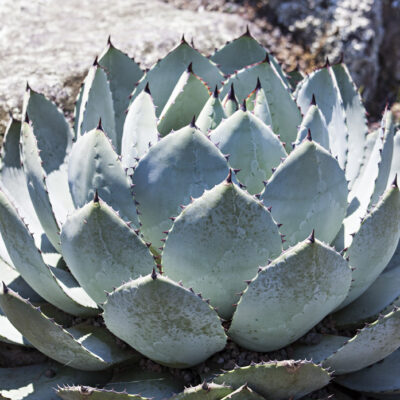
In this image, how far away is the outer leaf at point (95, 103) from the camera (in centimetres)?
206

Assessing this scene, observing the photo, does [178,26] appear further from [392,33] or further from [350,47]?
[392,33]

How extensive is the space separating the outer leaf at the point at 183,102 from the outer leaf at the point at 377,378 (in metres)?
0.98

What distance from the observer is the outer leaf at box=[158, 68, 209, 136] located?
1957 millimetres

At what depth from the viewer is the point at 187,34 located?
11.8 feet

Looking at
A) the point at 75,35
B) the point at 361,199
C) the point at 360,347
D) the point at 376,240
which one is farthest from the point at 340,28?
the point at 360,347

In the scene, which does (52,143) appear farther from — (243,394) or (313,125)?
(243,394)

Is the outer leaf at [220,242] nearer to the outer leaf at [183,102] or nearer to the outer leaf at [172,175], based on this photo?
the outer leaf at [172,175]

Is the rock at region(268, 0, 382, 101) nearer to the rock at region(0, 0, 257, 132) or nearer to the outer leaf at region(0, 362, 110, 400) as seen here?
the rock at region(0, 0, 257, 132)

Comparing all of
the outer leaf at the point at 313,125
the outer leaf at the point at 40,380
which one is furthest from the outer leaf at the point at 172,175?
the outer leaf at the point at 40,380

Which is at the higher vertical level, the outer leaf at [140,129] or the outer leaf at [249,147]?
the outer leaf at [140,129]

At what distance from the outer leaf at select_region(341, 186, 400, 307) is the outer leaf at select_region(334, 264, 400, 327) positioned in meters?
0.15

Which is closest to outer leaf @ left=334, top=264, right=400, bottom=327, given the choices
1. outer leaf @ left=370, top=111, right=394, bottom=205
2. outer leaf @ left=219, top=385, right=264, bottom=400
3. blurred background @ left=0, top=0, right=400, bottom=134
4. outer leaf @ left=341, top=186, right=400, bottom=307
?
outer leaf @ left=341, top=186, right=400, bottom=307

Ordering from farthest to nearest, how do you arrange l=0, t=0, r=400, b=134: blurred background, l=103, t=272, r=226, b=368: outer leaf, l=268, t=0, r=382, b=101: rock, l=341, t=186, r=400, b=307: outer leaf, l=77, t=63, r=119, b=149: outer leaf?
l=268, t=0, r=382, b=101: rock, l=0, t=0, r=400, b=134: blurred background, l=77, t=63, r=119, b=149: outer leaf, l=341, t=186, r=400, b=307: outer leaf, l=103, t=272, r=226, b=368: outer leaf

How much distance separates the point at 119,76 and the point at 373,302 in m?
1.27
